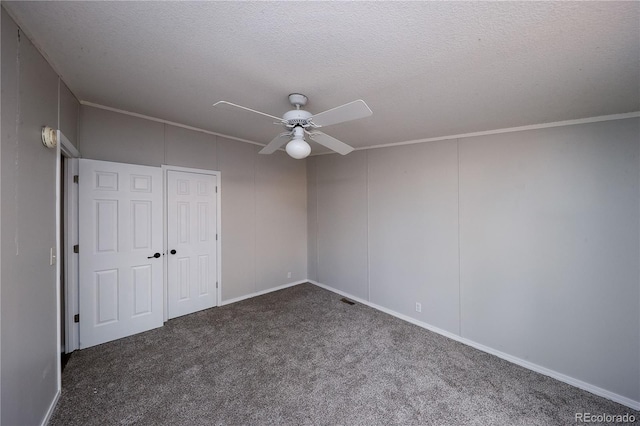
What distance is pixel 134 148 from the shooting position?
2.96m

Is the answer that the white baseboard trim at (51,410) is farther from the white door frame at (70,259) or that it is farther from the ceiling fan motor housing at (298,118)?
A: the ceiling fan motor housing at (298,118)

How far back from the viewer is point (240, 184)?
13.1 feet

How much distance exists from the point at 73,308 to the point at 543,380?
4.75 metres

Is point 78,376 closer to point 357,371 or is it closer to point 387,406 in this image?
point 357,371

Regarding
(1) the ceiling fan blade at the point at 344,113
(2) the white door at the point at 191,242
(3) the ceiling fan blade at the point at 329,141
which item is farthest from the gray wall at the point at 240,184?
(1) the ceiling fan blade at the point at 344,113

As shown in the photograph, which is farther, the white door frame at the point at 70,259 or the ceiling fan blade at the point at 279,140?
the white door frame at the point at 70,259

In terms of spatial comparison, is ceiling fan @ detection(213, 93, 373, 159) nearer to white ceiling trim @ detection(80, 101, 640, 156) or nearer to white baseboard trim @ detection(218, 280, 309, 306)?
white ceiling trim @ detection(80, 101, 640, 156)

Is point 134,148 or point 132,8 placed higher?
point 132,8

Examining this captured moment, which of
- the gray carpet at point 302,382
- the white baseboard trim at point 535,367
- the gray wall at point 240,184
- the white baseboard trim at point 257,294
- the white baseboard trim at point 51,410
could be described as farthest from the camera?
the white baseboard trim at point 257,294

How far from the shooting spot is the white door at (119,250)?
2617mm

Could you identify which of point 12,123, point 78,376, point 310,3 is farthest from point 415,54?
point 78,376

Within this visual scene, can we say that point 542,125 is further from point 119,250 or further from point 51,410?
point 51,410

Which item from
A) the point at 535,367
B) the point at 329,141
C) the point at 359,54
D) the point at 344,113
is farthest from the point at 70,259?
the point at 535,367

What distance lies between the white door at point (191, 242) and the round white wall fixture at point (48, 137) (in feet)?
4.85
